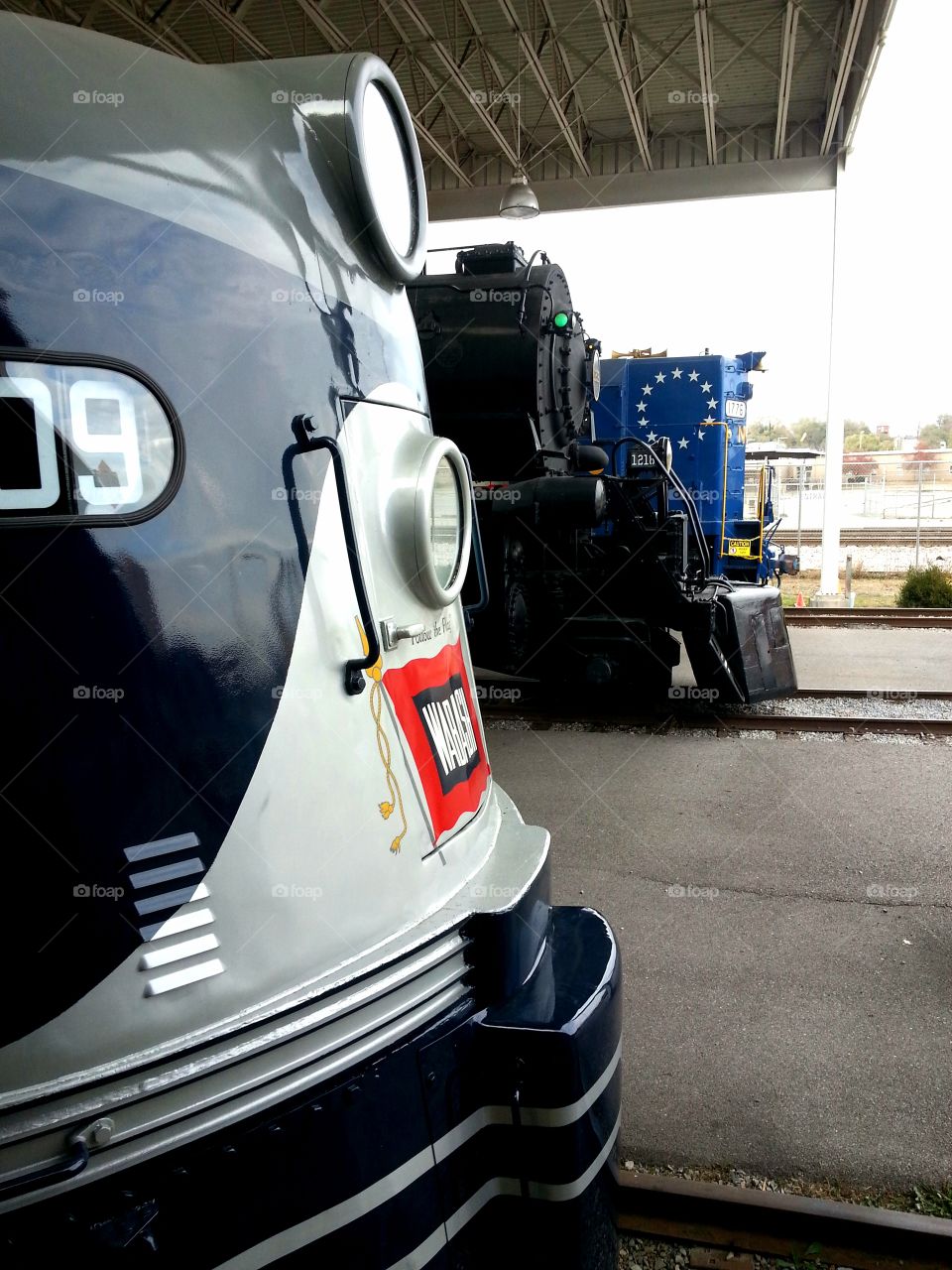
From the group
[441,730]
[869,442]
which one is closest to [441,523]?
[441,730]

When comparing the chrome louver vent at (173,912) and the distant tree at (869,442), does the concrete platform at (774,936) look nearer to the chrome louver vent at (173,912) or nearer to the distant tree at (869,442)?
the chrome louver vent at (173,912)

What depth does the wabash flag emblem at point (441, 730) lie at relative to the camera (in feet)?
5.79

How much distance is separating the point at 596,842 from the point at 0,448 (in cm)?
476

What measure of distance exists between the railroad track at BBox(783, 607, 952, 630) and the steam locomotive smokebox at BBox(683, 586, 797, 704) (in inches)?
165

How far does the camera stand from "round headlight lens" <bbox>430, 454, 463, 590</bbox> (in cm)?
189

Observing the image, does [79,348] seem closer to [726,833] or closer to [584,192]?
[726,833]

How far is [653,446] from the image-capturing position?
9.35m

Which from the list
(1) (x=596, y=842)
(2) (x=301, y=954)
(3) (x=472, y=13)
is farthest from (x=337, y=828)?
(3) (x=472, y=13)

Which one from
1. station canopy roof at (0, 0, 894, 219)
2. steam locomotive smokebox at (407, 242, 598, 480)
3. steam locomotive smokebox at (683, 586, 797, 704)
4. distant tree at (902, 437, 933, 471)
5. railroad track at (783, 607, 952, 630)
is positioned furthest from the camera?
distant tree at (902, 437, 933, 471)

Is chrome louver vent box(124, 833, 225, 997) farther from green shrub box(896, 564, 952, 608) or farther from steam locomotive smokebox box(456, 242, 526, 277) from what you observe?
green shrub box(896, 564, 952, 608)

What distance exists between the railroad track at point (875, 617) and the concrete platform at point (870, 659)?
0.17m

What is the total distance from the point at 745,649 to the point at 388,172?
6468 mm

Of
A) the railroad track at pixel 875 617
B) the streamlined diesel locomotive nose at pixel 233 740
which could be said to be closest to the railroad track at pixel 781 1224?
the streamlined diesel locomotive nose at pixel 233 740

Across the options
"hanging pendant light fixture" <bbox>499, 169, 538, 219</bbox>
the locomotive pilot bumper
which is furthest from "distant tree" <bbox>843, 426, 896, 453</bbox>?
the locomotive pilot bumper
